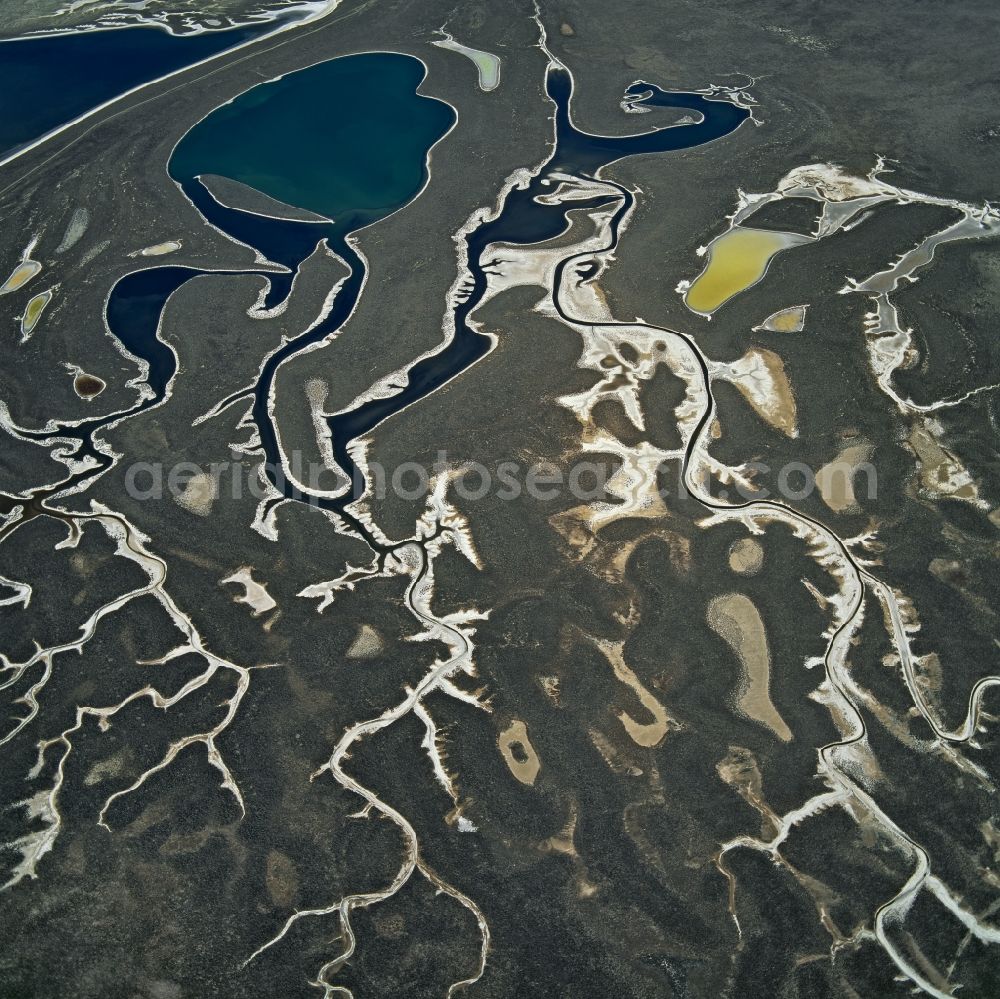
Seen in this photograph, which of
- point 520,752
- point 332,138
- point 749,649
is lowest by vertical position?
point 749,649

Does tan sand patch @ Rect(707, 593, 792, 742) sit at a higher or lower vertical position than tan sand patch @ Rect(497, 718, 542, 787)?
lower

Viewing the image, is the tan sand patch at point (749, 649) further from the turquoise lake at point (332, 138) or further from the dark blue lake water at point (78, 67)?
the dark blue lake water at point (78, 67)

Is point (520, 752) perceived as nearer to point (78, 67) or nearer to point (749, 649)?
point (749, 649)

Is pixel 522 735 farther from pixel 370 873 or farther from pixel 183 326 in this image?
pixel 183 326

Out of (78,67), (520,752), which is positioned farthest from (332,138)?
(520,752)

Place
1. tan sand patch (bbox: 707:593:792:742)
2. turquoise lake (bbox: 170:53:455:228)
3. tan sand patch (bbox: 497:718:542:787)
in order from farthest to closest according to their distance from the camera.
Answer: turquoise lake (bbox: 170:53:455:228) → tan sand patch (bbox: 707:593:792:742) → tan sand patch (bbox: 497:718:542:787)

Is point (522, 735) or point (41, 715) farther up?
point (41, 715)

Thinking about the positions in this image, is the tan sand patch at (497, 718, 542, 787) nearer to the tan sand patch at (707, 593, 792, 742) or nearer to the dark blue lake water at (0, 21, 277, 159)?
the tan sand patch at (707, 593, 792, 742)

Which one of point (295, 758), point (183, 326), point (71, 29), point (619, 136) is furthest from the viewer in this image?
point (71, 29)

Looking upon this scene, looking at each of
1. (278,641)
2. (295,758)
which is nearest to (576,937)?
(295,758)

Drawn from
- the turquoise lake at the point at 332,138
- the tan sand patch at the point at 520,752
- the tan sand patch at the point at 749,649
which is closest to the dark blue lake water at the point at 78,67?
the turquoise lake at the point at 332,138

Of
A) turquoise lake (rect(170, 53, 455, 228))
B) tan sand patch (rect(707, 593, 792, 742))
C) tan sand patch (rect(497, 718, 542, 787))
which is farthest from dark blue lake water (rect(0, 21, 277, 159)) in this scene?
tan sand patch (rect(707, 593, 792, 742))
